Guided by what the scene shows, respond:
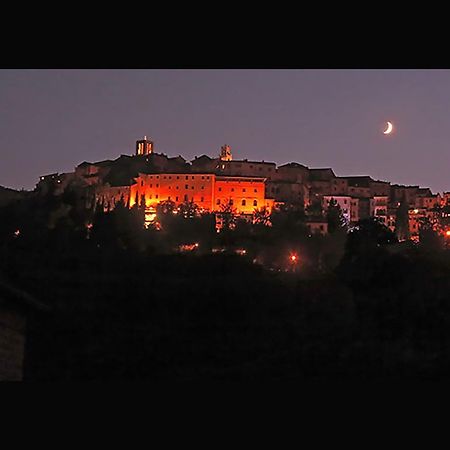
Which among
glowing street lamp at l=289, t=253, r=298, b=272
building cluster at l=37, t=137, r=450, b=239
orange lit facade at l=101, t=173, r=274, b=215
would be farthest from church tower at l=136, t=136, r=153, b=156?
glowing street lamp at l=289, t=253, r=298, b=272

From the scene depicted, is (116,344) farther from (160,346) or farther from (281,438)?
(281,438)

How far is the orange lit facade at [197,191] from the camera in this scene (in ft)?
104

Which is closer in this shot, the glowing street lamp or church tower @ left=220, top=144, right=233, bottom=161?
the glowing street lamp

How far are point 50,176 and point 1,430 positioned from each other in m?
30.2

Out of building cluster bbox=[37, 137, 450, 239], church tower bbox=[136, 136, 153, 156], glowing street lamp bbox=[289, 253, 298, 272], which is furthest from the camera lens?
church tower bbox=[136, 136, 153, 156]

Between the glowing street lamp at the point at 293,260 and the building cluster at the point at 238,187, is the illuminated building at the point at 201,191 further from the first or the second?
the glowing street lamp at the point at 293,260

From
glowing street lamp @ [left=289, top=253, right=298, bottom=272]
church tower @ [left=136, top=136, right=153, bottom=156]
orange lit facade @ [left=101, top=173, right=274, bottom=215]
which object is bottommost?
glowing street lamp @ [left=289, top=253, right=298, bottom=272]

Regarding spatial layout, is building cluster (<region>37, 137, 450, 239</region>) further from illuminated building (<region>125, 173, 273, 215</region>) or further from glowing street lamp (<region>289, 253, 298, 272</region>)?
glowing street lamp (<region>289, 253, 298, 272</region>)

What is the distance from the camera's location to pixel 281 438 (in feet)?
8.82

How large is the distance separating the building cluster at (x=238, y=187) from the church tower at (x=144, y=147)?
0.18ft

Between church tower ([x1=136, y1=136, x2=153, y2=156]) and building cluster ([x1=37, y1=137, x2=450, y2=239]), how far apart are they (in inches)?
2.2

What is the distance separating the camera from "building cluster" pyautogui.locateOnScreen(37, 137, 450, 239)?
31500mm

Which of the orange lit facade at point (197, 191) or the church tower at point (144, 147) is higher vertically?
the church tower at point (144, 147)

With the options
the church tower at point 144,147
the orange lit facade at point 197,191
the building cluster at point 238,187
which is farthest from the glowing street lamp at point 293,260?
the church tower at point 144,147
